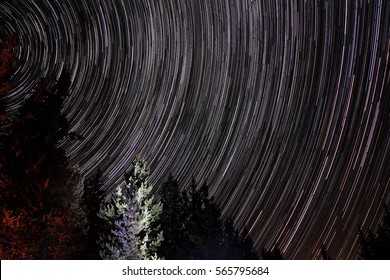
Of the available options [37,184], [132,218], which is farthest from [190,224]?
[37,184]

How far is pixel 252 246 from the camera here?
41.8 metres

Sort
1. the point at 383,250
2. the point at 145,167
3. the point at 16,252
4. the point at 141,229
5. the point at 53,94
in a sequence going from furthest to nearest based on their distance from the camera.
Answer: the point at 383,250, the point at 145,167, the point at 141,229, the point at 53,94, the point at 16,252

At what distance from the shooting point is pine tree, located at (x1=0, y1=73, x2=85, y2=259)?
10.6 metres

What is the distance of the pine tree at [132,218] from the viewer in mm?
16188

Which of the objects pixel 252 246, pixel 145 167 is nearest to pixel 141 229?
pixel 145 167

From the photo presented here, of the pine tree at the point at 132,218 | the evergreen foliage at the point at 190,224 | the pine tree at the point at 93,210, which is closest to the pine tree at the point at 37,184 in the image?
the pine tree at the point at 132,218

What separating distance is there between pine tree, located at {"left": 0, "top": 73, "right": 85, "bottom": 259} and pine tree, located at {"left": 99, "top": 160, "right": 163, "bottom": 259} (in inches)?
151

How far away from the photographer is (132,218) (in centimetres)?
1650

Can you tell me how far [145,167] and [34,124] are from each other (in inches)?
274

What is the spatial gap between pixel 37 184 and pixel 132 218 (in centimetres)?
622

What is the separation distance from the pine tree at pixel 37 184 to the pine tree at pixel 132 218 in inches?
151

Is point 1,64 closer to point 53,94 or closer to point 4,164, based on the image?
point 53,94

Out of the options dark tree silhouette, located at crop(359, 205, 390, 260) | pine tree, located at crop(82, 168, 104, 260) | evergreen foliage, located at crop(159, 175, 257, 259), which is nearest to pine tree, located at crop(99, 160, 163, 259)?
pine tree, located at crop(82, 168, 104, 260)

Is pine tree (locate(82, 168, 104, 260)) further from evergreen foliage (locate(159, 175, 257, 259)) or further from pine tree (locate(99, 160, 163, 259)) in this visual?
evergreen foliage (locate(159, 175, 257, 259))
